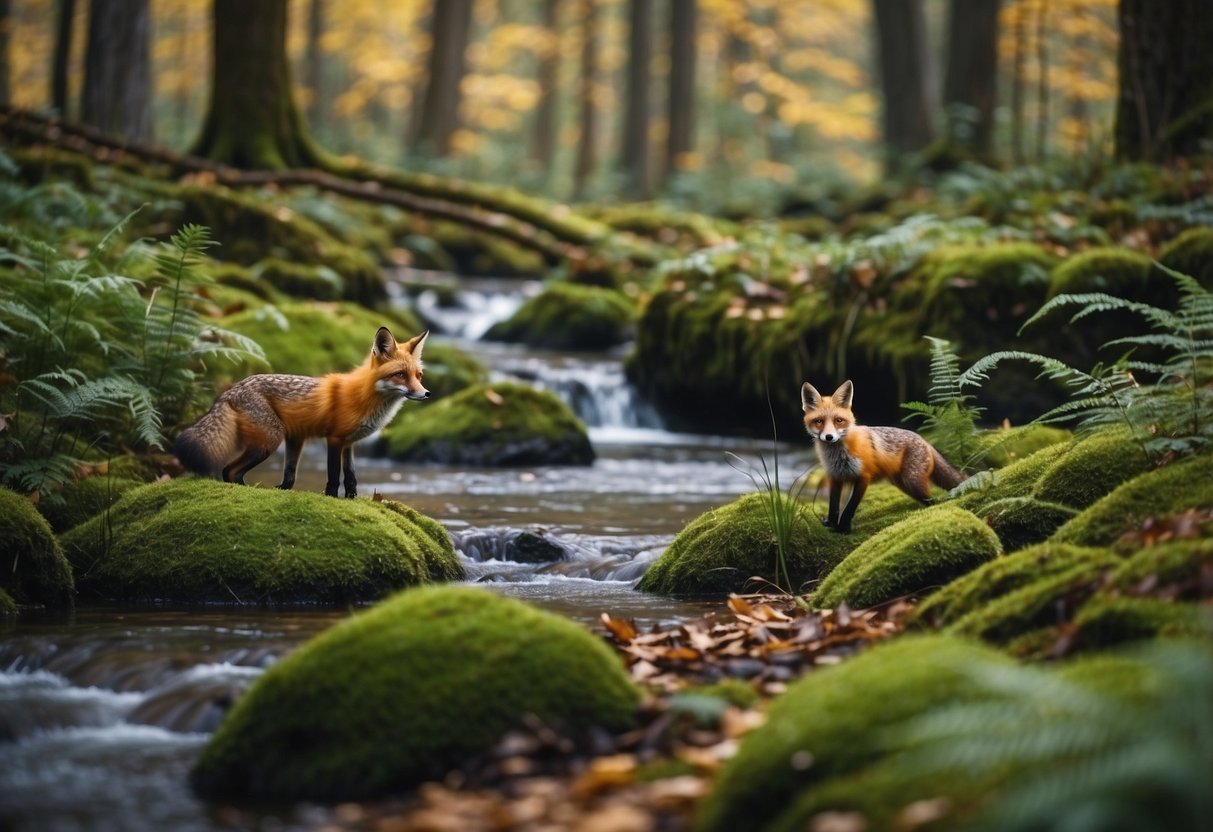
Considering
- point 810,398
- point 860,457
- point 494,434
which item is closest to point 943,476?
point 860,457

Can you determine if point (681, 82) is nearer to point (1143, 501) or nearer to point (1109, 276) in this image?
point (1109, 276)

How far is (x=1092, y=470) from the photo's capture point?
6.96 meters

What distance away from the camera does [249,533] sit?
739 cm

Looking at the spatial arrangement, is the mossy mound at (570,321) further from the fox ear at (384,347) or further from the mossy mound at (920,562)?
the mossy mound at (920,562)

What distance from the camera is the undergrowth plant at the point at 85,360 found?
804 centimetres

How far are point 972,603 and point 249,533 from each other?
14.3ft

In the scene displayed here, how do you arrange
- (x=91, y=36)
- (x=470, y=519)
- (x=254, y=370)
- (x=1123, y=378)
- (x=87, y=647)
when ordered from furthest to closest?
1. (x=91, y=36)
2. (x=254, y=370)
3. (x=470, y=519)
4. (x=1123, y=378)
5. (x=87, y=647)

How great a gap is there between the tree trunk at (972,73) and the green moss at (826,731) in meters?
24.1

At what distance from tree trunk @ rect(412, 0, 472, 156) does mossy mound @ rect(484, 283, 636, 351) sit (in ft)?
51.3

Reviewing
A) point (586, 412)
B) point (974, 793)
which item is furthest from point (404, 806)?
point (586, 412)

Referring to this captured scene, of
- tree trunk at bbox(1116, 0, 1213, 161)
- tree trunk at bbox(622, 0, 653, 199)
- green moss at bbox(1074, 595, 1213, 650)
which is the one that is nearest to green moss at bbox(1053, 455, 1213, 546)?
green moss at bbox(1074, 595, 1213, 650)

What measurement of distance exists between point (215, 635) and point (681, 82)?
102ft

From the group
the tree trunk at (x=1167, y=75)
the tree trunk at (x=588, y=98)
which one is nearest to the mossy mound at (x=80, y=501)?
the tree trunk at (x=1167, y=75)

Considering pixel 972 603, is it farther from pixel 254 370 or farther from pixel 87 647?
pixel 254 370
